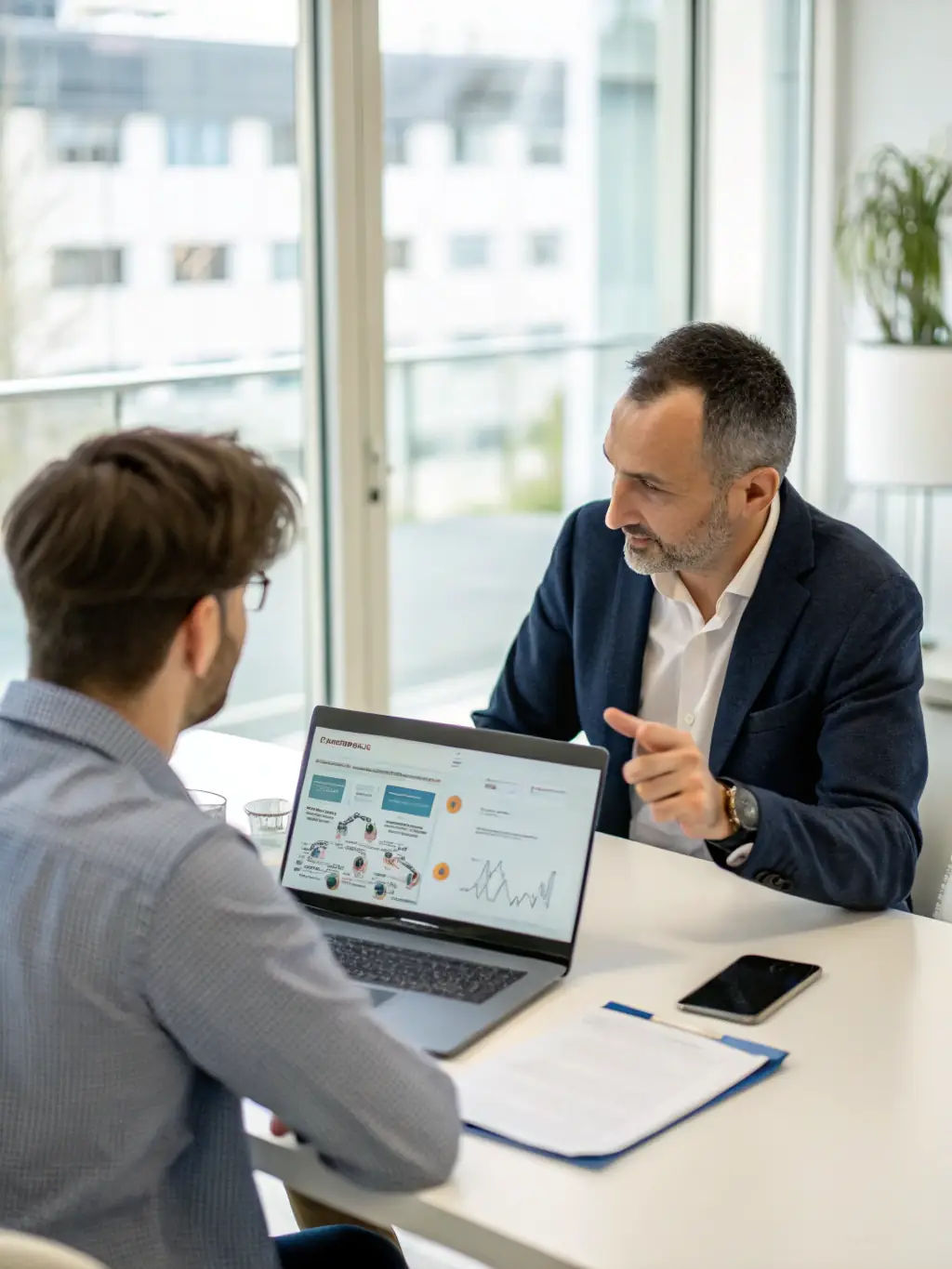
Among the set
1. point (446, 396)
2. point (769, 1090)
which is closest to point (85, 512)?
point (769, 1090)

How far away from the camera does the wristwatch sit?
168cm

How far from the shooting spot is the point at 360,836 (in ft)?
5.59

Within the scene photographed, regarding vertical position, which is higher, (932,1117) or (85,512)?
(85,512)

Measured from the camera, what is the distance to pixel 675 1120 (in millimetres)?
1309

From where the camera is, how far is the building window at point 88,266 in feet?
10.2

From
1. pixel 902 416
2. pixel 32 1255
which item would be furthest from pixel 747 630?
pixel 902 416

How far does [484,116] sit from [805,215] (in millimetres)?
1244

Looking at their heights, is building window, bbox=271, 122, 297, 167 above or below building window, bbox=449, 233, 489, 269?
above

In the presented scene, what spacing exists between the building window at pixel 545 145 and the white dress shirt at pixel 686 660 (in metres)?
2.11

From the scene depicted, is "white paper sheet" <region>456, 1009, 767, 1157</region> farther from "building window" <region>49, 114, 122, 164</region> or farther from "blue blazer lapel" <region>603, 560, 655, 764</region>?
"building window" <region>49, 114, 122, 164</region>

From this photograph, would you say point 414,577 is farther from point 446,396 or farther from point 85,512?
point 85,512

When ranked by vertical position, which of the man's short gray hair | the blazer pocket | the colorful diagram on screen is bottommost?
the colorful diagram on screen

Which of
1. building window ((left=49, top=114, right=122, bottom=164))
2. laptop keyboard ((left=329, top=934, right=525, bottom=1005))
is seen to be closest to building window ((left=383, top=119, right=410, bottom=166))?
building window ((left=49, top=114, right=122, bottom=164))

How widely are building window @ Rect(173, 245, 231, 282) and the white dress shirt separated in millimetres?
1564
